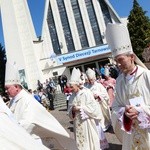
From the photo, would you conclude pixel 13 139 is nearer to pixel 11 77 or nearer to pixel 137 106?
pixel 137 106

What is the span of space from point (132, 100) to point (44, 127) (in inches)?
46.6

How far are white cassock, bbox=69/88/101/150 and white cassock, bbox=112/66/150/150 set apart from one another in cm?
290

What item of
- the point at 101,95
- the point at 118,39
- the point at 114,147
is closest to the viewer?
the point at 118,39

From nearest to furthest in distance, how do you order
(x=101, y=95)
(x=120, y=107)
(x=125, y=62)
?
(x=125, y=62) → (x=120, y=107) → (x=101, y=95)

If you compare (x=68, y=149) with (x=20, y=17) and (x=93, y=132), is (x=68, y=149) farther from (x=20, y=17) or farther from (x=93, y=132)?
(x=20, y=17)

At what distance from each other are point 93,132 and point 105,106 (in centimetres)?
378

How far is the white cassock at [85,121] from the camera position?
24.5 ft

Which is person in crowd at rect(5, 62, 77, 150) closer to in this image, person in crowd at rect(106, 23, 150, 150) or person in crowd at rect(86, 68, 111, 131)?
person in crowd at rect(106, 23, 150, 150)

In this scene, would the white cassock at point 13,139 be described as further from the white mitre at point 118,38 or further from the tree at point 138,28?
the tree at point 138,28

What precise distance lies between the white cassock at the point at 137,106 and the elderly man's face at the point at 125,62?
0.13m

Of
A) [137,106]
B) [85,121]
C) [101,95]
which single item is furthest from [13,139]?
[101,95]

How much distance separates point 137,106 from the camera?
4168 millimetres

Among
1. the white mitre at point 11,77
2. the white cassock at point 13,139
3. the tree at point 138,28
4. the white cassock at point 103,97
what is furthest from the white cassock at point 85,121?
the tree at point 138,28

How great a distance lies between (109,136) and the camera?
9633 mm
